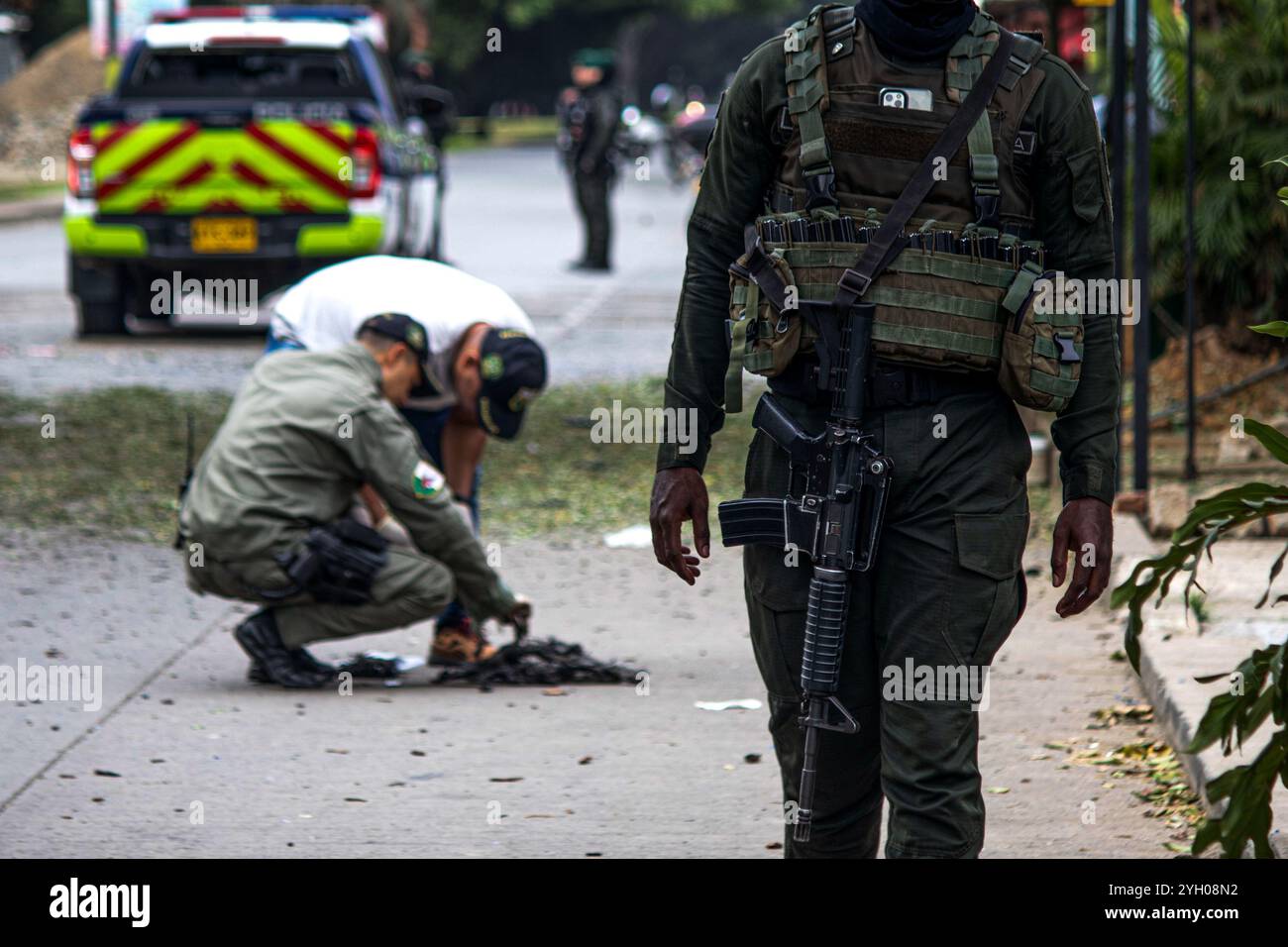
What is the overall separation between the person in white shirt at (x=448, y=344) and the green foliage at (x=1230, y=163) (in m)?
4.92

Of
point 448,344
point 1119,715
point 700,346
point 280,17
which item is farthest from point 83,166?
point 700,346

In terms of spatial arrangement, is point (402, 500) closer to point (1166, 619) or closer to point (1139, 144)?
point (1166, 619)

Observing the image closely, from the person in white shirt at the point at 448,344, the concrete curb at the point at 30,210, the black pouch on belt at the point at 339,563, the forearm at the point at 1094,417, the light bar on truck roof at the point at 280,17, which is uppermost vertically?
the light bar on truck roof at the point at 280,17

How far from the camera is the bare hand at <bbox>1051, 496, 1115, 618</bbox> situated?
367 centimetres

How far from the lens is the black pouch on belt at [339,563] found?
20.8 ft

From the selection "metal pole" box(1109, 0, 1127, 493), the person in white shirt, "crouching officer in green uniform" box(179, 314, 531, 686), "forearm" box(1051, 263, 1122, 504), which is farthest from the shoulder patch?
"metal pole" box(1109, 0, 1127, 493)

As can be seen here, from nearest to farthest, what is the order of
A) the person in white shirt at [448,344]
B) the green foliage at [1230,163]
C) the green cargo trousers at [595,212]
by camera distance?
1. the person in white shirt at [448,344]
2. the green foliage at [1230,163]
3. the green cargo trousers at [595,212]

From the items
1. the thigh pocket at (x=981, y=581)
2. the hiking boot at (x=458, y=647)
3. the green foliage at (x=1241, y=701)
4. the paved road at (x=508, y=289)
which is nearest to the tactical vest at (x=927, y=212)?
the thigh pocket at (x=981, y=581)

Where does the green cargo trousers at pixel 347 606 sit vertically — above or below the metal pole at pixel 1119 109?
below

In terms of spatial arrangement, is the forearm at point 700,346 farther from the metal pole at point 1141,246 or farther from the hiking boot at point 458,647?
the metal pole at point 1141,246

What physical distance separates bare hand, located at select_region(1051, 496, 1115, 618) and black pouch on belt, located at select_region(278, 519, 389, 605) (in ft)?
9.98

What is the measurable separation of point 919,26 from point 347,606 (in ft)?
11.0

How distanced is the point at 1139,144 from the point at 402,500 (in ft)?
12.2

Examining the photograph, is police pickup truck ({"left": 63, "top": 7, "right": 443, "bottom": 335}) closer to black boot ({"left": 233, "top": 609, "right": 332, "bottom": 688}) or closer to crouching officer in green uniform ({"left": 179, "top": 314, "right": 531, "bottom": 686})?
crouching officer in green uniform ({"left": 179, "top": 314, "right": 531, "bottom": 686})
